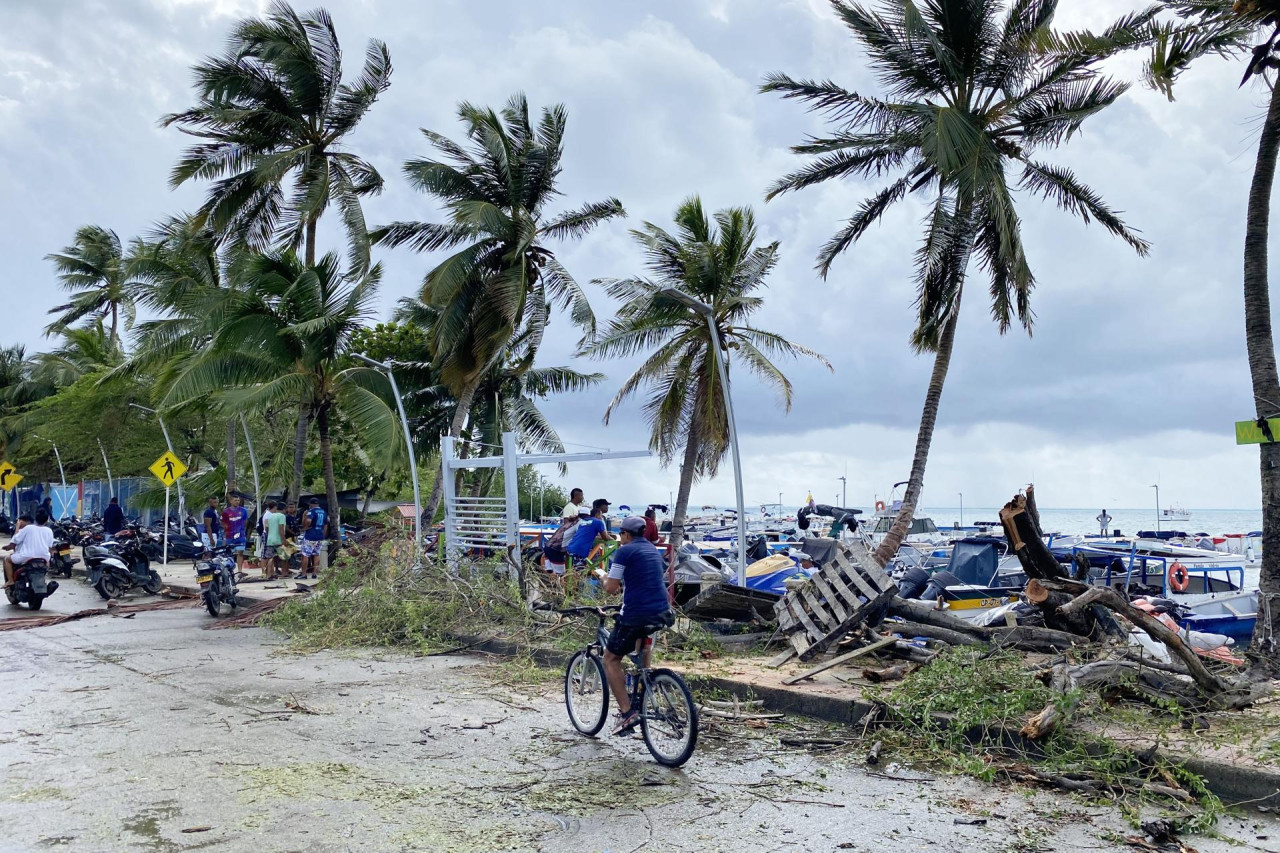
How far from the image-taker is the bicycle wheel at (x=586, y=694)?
7.68m

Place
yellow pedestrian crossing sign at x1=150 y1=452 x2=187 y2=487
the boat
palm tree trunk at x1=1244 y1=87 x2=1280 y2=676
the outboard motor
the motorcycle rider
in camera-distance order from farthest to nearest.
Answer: yellow pedestrian crossing sign at x1=150 y1=452 x2=187 y2=487 < the motorcycle rider < the outboard motor < the boat < palm tree trunk at x1=1244 y1=87 x2=1280 y2=676

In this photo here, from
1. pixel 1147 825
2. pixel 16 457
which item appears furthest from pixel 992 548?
pixel 16 457

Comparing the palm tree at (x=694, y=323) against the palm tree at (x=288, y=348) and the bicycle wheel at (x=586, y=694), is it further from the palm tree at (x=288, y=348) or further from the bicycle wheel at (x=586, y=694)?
the bicycle wheel at (x=586, y=694)

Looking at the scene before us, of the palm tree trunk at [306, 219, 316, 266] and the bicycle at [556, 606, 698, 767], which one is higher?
the palm tree trunk at [306, 219, 316, 266]

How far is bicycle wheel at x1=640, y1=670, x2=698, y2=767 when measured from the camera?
676cm

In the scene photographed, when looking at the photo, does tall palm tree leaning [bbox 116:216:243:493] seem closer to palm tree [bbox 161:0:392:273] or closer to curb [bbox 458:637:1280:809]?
palm tree [bbox 161:0:392:273]

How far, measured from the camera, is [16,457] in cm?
5353

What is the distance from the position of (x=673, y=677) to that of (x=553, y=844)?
1.83 meters

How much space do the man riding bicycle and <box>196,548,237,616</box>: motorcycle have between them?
11310 millimetres

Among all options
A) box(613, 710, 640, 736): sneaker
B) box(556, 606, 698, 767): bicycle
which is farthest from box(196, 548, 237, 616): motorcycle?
box(613, 710, 640, 736): sneaker

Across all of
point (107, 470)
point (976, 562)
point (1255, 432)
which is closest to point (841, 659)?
point (1255, 432)

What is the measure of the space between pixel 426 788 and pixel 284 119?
898 inches

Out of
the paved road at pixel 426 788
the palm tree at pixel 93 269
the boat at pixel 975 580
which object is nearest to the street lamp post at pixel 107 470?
the palm tree at pixel 93 269

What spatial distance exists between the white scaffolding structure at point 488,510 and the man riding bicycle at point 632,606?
8507 millimetres
